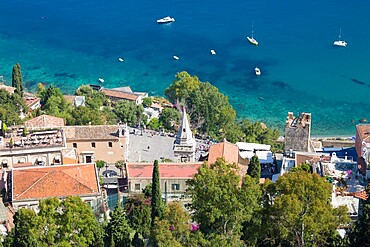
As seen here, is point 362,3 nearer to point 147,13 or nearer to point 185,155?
point 147,13

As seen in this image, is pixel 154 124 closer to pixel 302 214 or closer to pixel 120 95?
pixel 120 95

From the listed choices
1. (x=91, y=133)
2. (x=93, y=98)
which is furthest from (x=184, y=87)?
(x=91, y=133)

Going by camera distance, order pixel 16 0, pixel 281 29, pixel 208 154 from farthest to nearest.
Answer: pixel 16 0 → pixel 281 29 → pixel 208 154

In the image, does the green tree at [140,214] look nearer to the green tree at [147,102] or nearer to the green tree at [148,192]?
the green tree at [148,192]

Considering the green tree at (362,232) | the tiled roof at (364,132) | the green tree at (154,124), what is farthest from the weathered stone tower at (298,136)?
the green tree at (362,232)

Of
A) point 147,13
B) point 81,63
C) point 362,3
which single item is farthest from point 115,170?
point 362,3

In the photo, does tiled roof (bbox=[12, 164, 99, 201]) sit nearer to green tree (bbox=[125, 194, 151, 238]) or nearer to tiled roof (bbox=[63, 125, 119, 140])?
green tree (bbox=[125, 194, 151, 238])
